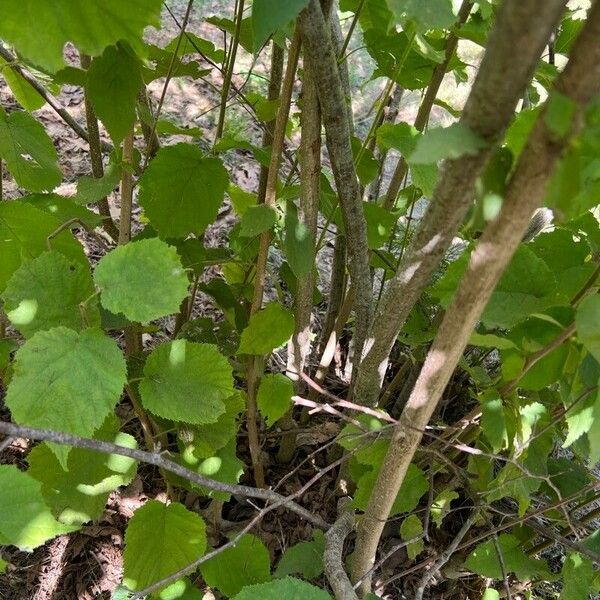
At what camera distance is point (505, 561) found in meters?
1.22

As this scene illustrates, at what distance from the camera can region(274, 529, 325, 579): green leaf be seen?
1.10 meters

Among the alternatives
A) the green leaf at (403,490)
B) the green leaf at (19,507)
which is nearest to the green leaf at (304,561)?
the green leaf at (403,490)

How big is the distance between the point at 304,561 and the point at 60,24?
38.4 inches

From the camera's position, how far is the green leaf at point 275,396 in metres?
1.12

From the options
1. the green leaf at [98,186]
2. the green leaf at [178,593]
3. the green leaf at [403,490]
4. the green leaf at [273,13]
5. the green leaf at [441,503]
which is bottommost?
the green leaf at [178,593]

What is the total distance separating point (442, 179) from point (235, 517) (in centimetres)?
122

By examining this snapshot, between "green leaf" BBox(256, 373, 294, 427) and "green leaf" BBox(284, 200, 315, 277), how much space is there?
0.23 meters

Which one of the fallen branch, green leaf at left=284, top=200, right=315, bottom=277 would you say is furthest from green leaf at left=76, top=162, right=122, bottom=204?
the fallen branch

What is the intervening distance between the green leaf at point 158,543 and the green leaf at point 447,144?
0.85 meters

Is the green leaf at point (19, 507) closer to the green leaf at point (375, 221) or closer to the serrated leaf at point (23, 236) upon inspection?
the serrated leaf at point (23, 236)

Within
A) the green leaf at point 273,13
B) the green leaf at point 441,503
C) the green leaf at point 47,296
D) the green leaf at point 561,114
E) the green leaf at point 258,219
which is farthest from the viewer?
the green leaf at point 441,503

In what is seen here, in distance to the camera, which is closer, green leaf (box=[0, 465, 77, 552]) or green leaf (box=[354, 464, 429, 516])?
green leaf (box=[0, 465, 77, 552])

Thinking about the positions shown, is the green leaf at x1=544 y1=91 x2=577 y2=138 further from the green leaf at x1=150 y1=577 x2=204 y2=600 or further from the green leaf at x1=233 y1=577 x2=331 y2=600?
the green leaf at x1=150 y1=577 x2=204 y2=600

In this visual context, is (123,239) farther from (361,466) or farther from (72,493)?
(361,466)
